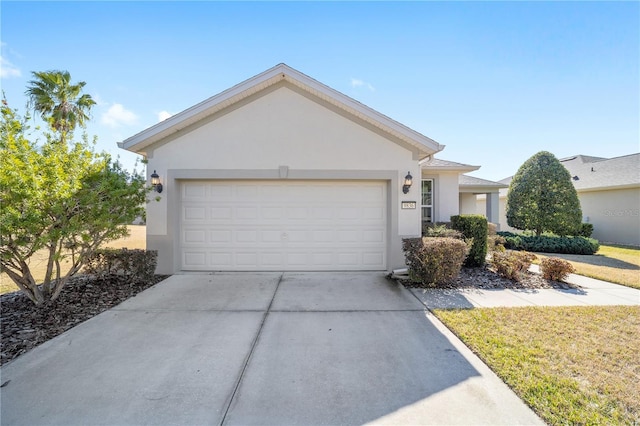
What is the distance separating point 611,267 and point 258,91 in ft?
40.2

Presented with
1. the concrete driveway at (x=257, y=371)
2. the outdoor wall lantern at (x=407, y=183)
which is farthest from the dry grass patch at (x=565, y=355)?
the outdoor wall lantern at (x=407, y=183)

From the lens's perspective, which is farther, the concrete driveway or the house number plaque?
the house number plaque

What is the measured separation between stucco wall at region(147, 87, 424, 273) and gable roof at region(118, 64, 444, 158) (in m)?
0.23

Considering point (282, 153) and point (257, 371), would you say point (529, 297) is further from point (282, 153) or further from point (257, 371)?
point (282, 153)

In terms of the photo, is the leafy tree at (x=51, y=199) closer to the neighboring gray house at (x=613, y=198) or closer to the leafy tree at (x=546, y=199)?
the leafy tree at (x=546, y=199)

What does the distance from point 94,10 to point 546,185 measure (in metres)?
17.5

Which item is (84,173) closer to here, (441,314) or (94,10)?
(94,10)

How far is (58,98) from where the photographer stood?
13023 millimetres

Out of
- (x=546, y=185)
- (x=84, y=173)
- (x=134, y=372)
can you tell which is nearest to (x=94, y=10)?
(x=84, y=173)

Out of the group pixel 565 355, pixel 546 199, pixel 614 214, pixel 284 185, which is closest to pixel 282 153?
pixel 284 185

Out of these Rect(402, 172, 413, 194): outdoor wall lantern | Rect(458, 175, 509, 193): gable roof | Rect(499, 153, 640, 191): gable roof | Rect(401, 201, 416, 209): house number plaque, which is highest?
Rect(499, 153, 640, 191): gable roof

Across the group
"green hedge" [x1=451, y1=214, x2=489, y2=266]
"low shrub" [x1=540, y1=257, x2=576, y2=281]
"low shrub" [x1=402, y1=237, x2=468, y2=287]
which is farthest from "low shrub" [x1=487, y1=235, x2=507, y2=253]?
"low shrub" [x1=402, y1=237, x2=468, y2=287]

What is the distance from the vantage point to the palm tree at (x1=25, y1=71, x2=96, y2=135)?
41.5 feet

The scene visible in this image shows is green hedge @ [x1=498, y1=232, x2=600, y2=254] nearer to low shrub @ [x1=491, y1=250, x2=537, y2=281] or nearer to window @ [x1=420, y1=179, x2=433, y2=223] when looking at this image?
window @ [x1=420, y1=179, x2=433, y2=223]
